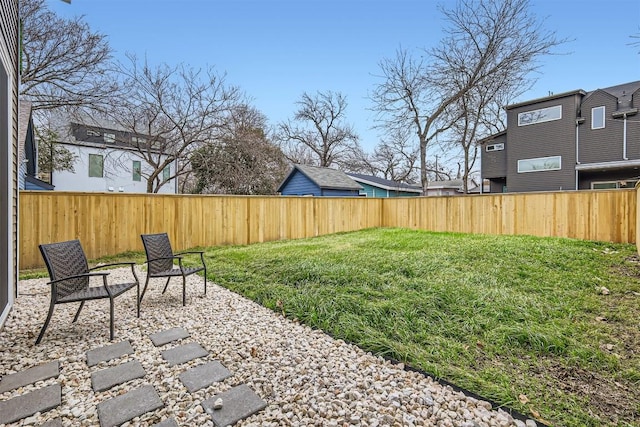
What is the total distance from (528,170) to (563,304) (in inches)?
540

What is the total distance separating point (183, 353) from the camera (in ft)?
8.10

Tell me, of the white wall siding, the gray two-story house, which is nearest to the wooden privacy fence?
the gray two-story house

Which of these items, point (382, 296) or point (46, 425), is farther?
point (382, 296)

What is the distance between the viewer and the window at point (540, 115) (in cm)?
1365

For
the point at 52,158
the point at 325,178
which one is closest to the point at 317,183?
the point at 325,178

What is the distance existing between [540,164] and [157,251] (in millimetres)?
16156

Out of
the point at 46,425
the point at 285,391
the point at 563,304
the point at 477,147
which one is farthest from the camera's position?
the point at 477,147

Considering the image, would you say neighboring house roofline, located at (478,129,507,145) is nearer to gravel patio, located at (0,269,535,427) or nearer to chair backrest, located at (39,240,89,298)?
gravel patio, located at (0,269,535,427)

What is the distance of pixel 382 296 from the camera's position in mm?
3658

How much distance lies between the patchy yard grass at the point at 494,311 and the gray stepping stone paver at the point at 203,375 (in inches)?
40.4

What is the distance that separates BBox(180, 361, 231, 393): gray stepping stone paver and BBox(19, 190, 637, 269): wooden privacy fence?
5642 mm

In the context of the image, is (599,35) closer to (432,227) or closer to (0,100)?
(432,227)

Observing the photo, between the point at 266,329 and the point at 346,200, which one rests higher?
the point at 346,200

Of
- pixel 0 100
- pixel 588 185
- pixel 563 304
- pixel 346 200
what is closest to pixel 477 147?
pixel 588 185
